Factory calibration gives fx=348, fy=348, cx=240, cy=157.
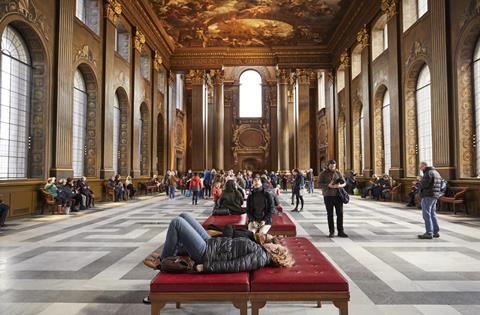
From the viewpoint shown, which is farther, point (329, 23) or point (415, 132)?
point (329, 23)

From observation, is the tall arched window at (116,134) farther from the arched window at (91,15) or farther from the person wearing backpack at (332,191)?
the person wearing backpack at (332,191)

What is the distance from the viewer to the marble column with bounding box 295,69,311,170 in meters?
27.2

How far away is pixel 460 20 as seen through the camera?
1153 cm

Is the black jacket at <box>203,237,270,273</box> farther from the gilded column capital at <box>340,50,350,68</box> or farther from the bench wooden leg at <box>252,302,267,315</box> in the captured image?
the gilded column capital at <box>340,50,350,68</box>

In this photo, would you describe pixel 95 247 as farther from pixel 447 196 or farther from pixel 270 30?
pixel 270 30

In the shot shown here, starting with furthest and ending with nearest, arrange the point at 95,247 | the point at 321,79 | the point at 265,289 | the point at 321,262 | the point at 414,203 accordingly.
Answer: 1. the point at 321,79
2. the point at 414,203
3. the point at 95,247
4. the point at 321,262
5. the point at 265,289

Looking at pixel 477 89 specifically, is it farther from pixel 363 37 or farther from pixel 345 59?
pixel 345 59

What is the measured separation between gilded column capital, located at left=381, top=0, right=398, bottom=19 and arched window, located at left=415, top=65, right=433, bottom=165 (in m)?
3.35

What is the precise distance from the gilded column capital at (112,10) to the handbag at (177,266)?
641 inches

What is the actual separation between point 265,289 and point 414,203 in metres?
12.5

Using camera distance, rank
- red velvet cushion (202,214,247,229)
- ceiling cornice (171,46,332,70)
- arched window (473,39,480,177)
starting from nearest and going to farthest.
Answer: red velvet cushion (202,214,247,229), arched window (473,39,480,177), ceiling cornice (171,46,332,70)

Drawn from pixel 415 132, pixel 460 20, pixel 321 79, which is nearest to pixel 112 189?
pixel 415 132

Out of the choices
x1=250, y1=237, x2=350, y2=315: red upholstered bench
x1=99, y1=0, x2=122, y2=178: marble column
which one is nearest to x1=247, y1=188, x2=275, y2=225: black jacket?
x1=250, y1=237, x2=350, y2=315: red upholstered bench

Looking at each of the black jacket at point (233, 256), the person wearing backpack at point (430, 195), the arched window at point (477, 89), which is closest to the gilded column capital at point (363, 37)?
the arched window at point (477, 89)
